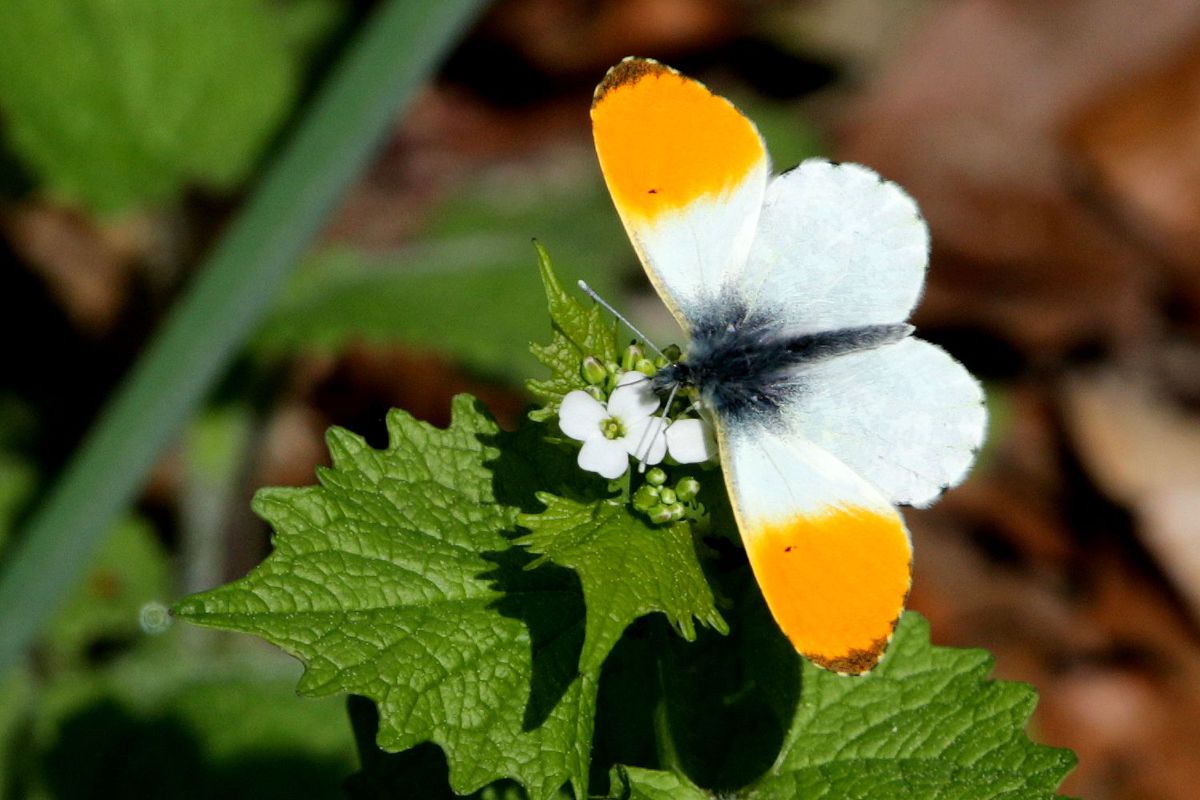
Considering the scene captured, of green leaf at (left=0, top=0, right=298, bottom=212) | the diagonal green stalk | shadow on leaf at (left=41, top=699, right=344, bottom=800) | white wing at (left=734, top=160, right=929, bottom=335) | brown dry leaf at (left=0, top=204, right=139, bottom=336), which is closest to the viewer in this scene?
white wing at (left=734, top=160, right=929, bottom=335)

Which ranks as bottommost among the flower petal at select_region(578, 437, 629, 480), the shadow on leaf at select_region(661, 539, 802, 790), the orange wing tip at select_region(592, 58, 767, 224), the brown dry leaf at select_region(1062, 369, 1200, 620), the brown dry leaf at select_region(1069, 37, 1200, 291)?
the brown dry leaf at select_region(1062, 369, 1200, 620)

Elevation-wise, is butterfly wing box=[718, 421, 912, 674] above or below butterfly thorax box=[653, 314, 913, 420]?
below

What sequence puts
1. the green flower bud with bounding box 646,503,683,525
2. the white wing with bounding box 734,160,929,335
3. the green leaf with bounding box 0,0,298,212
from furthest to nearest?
the green leaf with bounding box 0,0,298,212 < the white wing with bounding box 734,160,929,335 < the green flower bud with bounding box 646,503,683,525

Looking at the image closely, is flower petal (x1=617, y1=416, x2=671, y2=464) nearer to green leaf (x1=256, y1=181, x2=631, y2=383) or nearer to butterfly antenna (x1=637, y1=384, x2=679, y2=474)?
butterfly antenna (x1=637, y1=384, x2=679, y2=474)

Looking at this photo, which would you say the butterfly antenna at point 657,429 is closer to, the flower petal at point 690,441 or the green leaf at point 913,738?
the flower petal at point 690,441

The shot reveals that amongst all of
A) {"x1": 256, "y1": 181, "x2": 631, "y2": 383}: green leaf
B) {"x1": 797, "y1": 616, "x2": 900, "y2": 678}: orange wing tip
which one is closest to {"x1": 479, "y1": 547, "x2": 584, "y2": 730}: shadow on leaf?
{"x1": 797, "y1": 616, "x2": 900, "y2": 678}: orange wing tip

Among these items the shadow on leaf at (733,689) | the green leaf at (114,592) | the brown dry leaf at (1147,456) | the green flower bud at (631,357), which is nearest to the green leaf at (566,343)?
the green flower bud at (631,357)

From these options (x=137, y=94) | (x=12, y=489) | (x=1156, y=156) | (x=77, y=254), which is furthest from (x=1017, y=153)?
(x=12, y=489)

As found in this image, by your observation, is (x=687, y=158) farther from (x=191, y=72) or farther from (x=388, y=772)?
(x=191, y=72)
